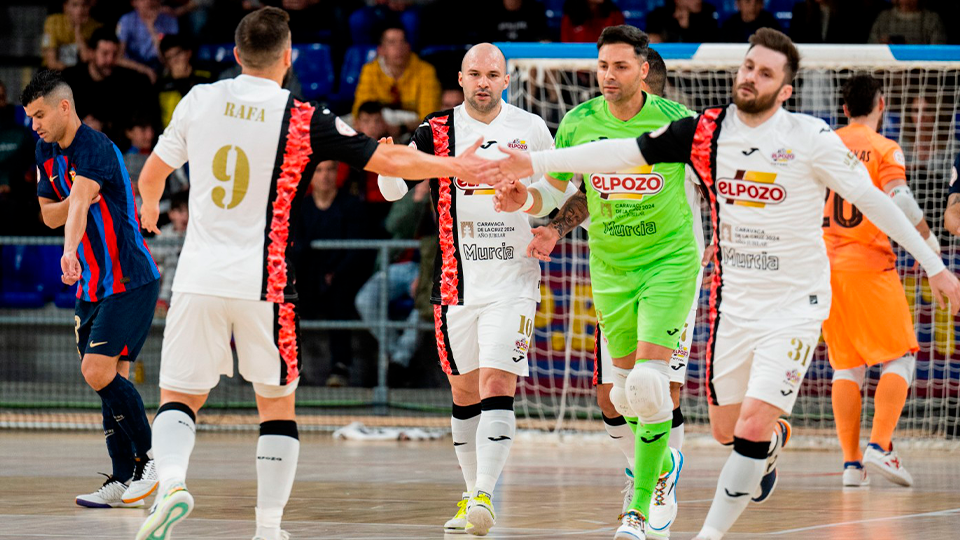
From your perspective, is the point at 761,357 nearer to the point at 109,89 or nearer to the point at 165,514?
the point at 165,514

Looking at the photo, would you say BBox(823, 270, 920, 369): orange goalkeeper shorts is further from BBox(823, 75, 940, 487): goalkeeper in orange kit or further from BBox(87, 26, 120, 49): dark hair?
BBox(87, 26, 120, 49): dark hair

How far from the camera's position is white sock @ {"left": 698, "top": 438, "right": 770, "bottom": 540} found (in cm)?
611

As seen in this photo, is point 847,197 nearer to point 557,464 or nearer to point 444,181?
point 444,181

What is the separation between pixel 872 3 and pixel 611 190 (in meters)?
9.50

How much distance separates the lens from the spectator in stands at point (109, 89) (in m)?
17.3

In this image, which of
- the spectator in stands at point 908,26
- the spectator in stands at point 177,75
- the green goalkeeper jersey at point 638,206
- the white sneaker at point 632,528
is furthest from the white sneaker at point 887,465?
the spectator in stands at point 177,75

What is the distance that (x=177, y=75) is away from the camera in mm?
17078

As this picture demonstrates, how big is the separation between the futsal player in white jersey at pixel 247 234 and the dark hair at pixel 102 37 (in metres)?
12.0

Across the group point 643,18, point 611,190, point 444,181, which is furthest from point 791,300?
point 643,18

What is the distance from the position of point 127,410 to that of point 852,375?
17.7 feet

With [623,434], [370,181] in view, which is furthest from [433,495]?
[370,181]

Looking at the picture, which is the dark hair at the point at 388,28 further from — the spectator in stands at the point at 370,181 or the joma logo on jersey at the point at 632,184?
the joma logo on jersey at the point at 632,184

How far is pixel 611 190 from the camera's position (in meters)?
7.51

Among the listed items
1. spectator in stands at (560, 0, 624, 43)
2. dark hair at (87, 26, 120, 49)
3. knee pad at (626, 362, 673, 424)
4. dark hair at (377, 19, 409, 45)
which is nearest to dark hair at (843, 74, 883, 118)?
knee pad at (626, 362, 673, 424)
